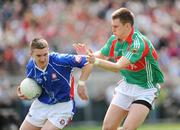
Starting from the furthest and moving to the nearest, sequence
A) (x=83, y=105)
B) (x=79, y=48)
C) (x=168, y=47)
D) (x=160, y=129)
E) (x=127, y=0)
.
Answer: (x=127, y=0) → (x=168, y=47) → (x=83, y=105) → (x=160, y=129) → (x=79, y=48)

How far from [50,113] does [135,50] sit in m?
1.65

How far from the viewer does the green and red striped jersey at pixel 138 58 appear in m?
11.1

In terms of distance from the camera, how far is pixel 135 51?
11.0m

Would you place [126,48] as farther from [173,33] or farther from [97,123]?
[173,33]

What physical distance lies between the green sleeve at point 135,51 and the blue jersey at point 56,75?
69 cm

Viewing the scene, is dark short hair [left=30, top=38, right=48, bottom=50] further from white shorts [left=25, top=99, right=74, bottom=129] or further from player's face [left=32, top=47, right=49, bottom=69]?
white shorts [left=25, top=99, right=74, bottom=129]

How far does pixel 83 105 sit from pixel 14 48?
252 centimetres

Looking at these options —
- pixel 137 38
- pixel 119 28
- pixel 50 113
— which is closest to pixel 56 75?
pixel 50 113

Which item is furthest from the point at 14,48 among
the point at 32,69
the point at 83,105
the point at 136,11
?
the point at 32,69

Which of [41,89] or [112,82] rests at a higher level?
[41,89]

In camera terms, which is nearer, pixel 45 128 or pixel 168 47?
pixel 45 128

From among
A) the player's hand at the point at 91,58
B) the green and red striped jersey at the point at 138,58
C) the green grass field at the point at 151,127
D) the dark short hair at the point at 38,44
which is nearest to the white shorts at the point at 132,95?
the green and red striped jersey at the point at 138,58

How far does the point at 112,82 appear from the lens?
19.6 metres

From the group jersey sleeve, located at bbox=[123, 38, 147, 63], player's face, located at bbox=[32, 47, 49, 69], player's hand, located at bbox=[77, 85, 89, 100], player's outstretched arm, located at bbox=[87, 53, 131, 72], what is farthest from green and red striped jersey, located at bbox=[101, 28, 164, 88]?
player's face, located at bbox=[32, 47, 49, 69]
